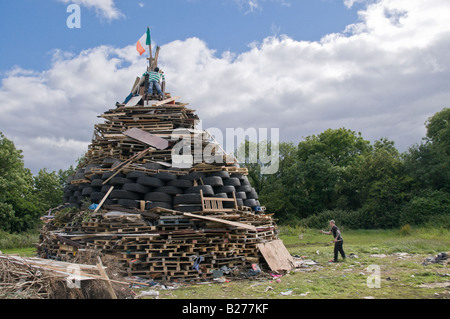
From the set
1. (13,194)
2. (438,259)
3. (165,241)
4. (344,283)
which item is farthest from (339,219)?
(13,194)

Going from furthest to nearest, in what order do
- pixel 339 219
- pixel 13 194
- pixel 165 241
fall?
pixel 13 194
pixel 339 219
pixel 165 241

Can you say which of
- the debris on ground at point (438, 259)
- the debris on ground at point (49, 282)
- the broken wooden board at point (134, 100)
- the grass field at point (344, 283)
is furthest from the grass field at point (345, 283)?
the broken wooden board at point (134, 100)

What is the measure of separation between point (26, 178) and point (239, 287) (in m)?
28.8

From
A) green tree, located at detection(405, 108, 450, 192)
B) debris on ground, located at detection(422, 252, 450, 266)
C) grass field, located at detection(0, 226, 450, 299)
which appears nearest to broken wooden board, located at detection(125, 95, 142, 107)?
grass field, located at detection(0, 226, 450, 299)

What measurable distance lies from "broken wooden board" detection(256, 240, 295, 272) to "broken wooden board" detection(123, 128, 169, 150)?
5.14m

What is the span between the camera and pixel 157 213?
35.4 ft

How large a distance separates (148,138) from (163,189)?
2675 mm

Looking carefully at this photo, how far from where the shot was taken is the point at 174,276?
9906mm

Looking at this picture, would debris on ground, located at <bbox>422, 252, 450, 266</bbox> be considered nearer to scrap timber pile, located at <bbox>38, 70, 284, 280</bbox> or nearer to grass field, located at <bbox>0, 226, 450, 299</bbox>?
grass field, located at <bbox>0, 226, 450, 299</bbox>

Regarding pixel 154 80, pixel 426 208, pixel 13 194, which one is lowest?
pixel 426 208

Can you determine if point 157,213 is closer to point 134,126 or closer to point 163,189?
point 163,189

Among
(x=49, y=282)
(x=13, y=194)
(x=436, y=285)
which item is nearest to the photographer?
(x=49, y=282)
